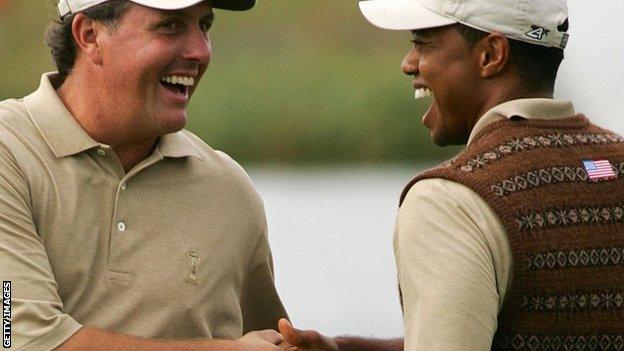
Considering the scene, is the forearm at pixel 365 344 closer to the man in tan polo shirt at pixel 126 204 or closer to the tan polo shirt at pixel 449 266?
the man in tan polo shirt at pixel 126 204

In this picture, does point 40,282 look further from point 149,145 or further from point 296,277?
point 296,277

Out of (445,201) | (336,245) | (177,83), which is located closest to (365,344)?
(177,83)

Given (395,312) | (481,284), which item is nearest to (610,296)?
(481,284)

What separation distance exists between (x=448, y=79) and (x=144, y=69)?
0.78 meters

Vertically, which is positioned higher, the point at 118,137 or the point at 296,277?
the point at 118,137

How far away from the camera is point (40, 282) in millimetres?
3613

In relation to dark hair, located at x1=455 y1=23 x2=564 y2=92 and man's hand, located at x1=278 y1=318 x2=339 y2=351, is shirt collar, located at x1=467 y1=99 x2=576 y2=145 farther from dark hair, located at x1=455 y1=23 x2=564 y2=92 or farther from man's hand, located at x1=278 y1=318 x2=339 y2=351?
man's hand, located at x1=278 y1=318 x2=339 y2=351

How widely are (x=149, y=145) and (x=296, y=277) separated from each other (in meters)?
6.37

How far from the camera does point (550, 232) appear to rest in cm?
327

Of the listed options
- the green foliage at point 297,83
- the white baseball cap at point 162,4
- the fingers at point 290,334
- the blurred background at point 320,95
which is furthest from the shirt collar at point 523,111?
the green foliage at point 297,83

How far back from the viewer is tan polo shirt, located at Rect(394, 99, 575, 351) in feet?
10.5

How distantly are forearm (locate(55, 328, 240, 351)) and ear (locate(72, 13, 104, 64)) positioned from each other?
68 centimetres

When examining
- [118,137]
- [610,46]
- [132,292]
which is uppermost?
[118,137]

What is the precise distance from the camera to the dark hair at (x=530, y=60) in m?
3.50
